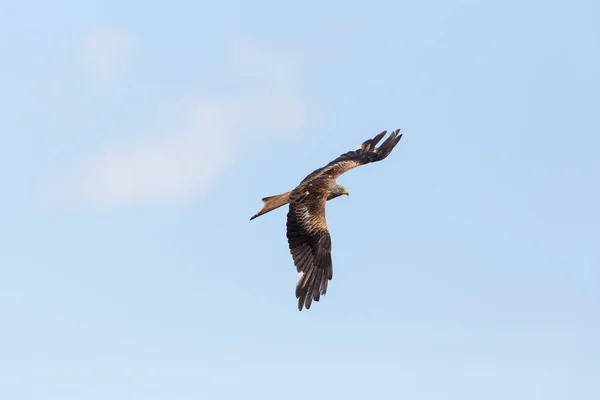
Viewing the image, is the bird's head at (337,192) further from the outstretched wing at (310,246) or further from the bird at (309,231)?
the outstretched wing at (310,246)

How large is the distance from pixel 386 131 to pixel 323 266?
23.7ft

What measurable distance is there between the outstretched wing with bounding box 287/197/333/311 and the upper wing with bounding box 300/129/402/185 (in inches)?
82.7

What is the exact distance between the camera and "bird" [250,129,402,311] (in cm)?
2719

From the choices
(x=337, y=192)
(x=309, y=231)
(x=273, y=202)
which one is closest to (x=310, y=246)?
(x=309, y=231)

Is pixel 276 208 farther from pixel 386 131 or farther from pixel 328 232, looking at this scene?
pixel 386 131

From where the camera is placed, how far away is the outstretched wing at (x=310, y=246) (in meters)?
27.2

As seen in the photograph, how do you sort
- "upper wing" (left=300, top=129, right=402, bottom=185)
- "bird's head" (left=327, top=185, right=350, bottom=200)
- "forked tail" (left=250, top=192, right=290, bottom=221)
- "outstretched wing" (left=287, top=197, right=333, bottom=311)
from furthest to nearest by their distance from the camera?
"upper wing" (left=300, top=129, right=402, bottom=185) < "bird's head" (left=327, top=185, right=350, bottom=200) < "forked tail" (left=250, top=192, right=290, bottom=221) < "outstretched wing" (left=287, top=197, right=333, bottom=311)

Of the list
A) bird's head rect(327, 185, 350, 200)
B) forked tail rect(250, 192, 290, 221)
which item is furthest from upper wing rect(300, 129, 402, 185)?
forked tail rect(250, 192, 290, 221)

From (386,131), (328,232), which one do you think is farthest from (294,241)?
(386,131)

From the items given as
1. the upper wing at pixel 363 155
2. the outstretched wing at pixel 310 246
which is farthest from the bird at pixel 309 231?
the upper wing at pixel 363 155

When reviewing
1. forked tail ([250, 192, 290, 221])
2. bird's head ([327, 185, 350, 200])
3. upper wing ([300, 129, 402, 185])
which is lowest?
forked tail ([250, 192, 290, 221])

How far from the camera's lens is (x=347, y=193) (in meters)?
29.0

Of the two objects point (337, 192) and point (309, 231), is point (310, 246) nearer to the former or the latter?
point (309, 231)

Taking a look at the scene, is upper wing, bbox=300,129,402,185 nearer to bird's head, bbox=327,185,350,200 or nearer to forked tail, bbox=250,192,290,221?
bird's head, bbox=327,185,350,200
